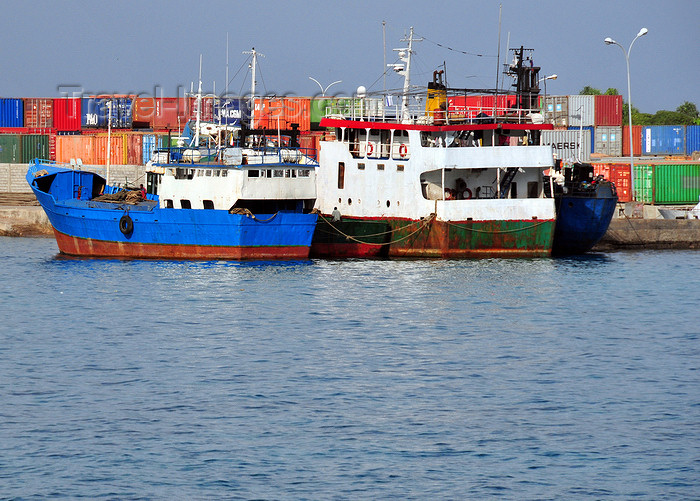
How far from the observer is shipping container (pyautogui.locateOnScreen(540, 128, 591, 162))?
70438 millimetres

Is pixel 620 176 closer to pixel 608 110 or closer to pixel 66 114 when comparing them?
pixel 608 110

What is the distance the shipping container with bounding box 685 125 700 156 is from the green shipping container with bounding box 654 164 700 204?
3050cm

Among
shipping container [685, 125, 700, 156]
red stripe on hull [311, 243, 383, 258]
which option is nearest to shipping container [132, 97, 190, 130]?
red stripe on hull [311, 243, 383, 258]

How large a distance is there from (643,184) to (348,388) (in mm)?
45607

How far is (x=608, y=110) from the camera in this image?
88250 millimetres

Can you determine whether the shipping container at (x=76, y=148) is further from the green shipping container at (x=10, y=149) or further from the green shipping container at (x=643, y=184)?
the green shipping container at (x=643, y=184)

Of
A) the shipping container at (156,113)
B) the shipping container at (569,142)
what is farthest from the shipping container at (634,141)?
the shipping container at (156,113)

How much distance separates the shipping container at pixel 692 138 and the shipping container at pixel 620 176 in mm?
32255

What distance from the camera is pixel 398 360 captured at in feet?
88.1

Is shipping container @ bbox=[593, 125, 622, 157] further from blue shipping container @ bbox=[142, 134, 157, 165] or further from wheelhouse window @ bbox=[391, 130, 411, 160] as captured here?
wheelhouse window @ bbox=[391, 130, 411, 160]

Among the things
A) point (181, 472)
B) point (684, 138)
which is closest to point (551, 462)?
point (181, 472)

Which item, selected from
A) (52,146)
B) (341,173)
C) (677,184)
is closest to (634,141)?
(677,184)

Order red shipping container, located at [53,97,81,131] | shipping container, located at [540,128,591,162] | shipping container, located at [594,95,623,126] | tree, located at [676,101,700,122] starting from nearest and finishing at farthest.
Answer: shipping container, located at [540,128,591,162] → red shipping container, located at [53,97,81,131] → shipping container, located at [594,95,623,126] → tree, located at [676,101,700,122]

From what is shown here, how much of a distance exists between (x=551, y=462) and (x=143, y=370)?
1141cm
